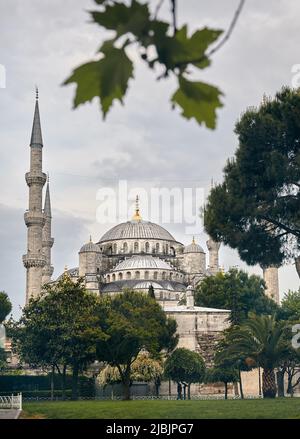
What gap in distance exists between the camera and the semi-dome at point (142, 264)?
7269 centimetres

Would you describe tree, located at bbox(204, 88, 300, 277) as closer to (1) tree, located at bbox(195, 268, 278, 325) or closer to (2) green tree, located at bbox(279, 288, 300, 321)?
(2) green tree, located at bbox(279, 288, 300, 321)

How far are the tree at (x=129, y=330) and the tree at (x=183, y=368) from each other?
122cm

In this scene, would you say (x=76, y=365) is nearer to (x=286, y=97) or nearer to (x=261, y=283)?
(x=286, y=97)

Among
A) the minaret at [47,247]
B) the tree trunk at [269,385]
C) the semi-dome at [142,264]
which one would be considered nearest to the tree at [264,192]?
the tree trunk at [269,385]

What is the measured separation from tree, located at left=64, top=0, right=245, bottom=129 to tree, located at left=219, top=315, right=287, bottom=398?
3171 centimetres

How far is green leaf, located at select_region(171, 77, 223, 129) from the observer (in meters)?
1.79

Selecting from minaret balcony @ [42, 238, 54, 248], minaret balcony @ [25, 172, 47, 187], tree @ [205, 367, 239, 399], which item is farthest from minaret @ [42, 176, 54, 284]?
tree @ [205, 367, 239, 399]

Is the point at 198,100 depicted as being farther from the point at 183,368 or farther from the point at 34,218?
the point at 34,218

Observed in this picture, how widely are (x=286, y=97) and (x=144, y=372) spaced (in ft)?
62.5

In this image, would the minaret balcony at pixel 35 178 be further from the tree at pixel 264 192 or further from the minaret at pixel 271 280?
the tree at pixel 264 192

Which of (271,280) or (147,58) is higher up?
(271,280)

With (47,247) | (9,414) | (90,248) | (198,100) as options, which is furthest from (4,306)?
(198,100)

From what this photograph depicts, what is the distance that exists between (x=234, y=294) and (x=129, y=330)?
85.2 feet

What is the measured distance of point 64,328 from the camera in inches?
1507
